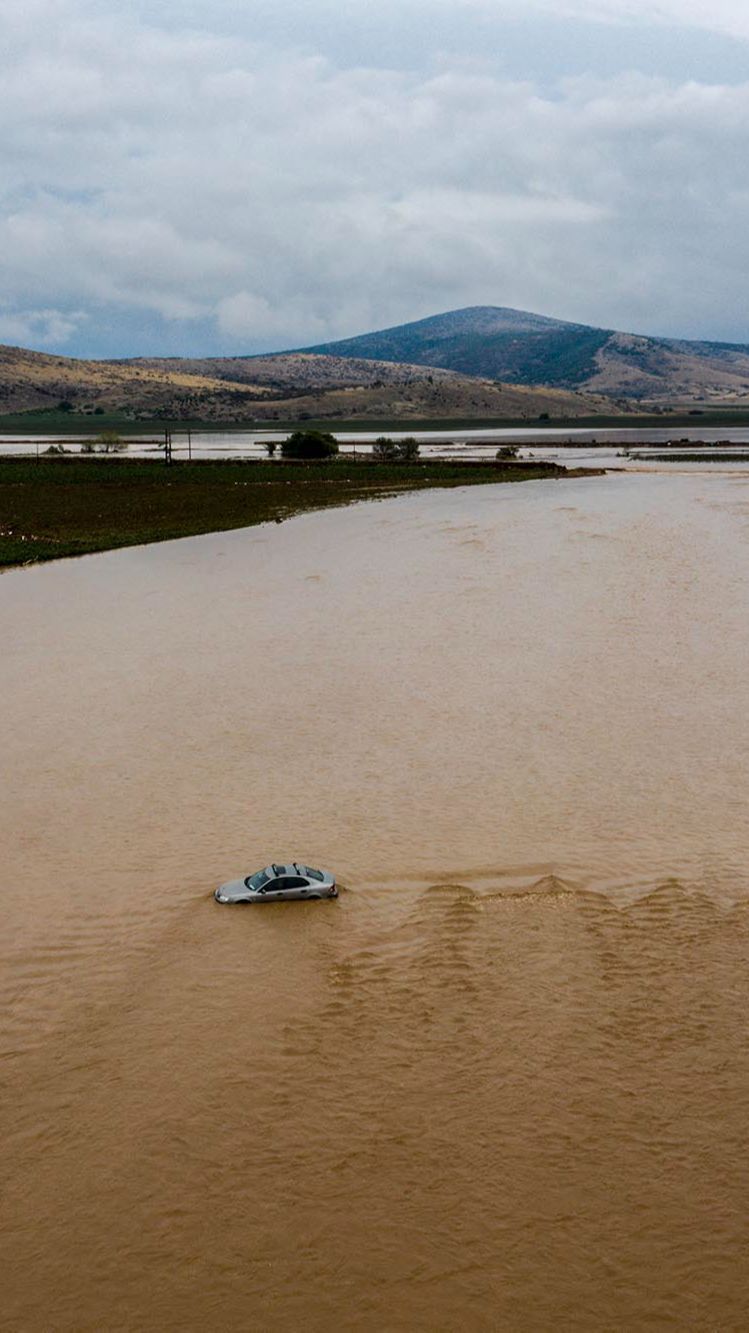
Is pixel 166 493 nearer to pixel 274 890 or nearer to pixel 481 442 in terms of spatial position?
pixel 274 890

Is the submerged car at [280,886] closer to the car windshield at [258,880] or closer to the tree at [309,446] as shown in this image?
the car windshield at [258,880]

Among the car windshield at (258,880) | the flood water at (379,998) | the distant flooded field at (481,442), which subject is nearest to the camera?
the flood water at (379,998)

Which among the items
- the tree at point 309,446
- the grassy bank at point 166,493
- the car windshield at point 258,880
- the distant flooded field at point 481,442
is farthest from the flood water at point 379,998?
the tree at point 309,446

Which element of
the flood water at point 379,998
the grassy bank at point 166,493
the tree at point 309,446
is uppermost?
the tree at point 309,446

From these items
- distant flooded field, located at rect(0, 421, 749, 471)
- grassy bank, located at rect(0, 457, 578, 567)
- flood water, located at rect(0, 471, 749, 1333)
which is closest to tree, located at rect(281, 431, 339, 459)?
grassy bank, located at rect(0, 457, 578, 567)

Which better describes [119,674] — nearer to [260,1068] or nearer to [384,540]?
[260,1068]

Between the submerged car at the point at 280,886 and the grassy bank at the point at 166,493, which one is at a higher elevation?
the grassy bank at the point at 166,493

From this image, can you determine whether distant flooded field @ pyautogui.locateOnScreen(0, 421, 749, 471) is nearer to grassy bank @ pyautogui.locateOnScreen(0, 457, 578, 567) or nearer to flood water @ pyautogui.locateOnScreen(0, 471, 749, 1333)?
grassy bank @ pyautogui.locateOnScreen(0, 457, 578, 567)

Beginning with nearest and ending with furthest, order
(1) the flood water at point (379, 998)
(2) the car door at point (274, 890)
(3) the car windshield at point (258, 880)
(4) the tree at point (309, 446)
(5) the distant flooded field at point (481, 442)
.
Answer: (1) the flood water at point (379, 998) < (2) the car door at point (274, 890) < (3) the car windshield at point (258, 880) < (4) the tree at point (309, 446) < (5) the distant flooded field at point (481, 442)

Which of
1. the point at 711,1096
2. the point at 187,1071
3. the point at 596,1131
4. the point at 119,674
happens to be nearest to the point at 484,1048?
the point at 596,1131

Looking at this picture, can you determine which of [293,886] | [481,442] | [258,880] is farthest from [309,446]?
[293,886]
